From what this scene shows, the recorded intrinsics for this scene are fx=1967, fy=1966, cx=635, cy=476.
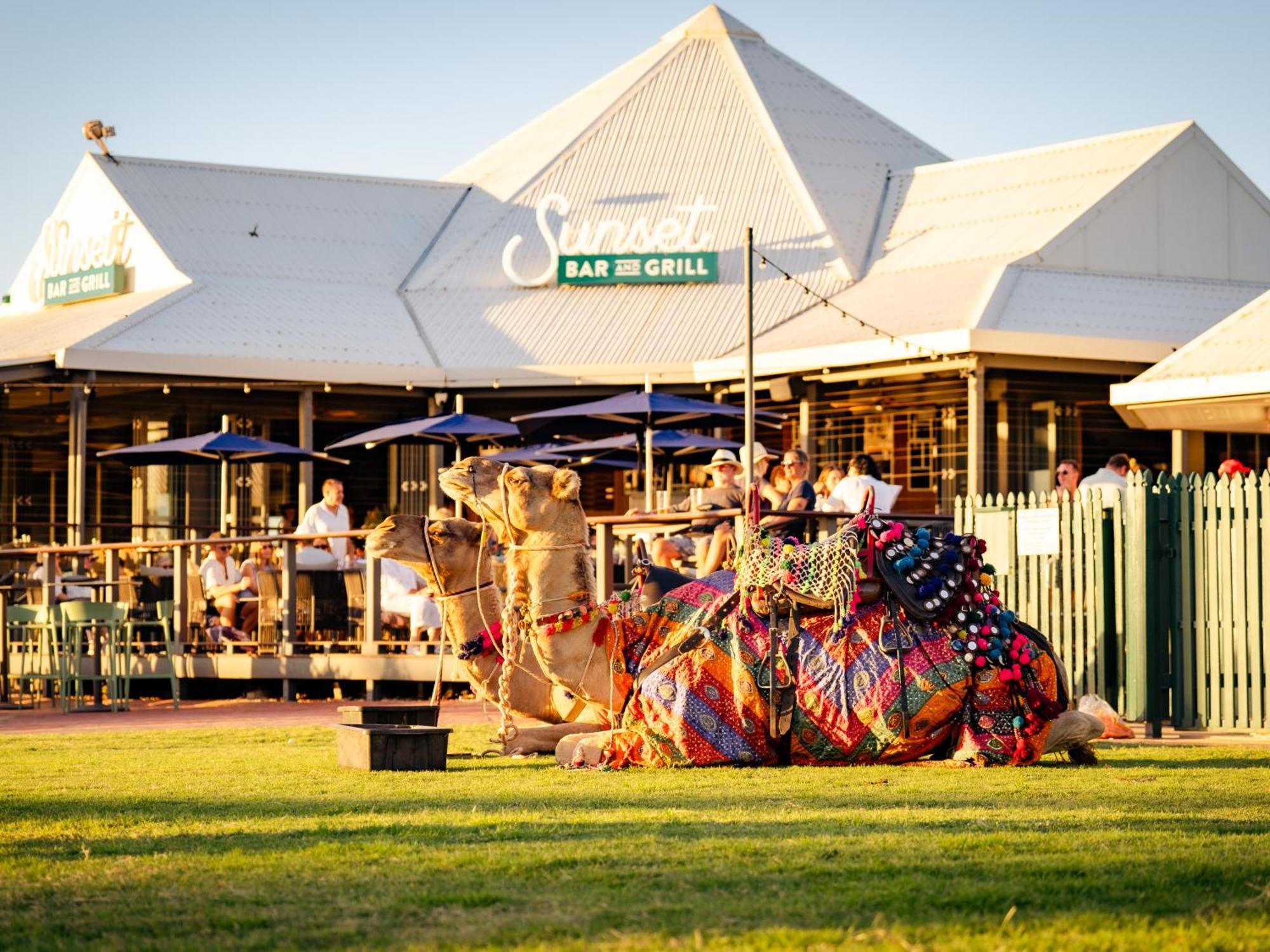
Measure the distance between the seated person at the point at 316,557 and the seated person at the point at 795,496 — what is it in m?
5.03

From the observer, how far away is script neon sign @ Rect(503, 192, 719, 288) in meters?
30.1

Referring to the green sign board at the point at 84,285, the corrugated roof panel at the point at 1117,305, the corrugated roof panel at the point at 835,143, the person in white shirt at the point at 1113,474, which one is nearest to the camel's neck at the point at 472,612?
the person in white shirt at the point at 1113,474

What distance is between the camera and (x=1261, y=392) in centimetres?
1970

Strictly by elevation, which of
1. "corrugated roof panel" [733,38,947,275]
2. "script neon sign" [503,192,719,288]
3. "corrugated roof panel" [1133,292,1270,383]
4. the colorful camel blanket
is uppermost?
"corrugated roof panel" [733,38,947,275]

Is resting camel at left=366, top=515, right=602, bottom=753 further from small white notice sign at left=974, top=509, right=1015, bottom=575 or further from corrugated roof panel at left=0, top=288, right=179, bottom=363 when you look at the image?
corrugated roof panel at left=0, top=288, right=179, bottom=363

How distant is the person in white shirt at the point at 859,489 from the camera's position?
56.9 ft

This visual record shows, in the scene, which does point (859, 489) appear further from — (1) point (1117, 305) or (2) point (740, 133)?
(2) point (740, 133)

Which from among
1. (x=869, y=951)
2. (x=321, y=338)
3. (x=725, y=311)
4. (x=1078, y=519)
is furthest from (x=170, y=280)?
(x=869, y=951)

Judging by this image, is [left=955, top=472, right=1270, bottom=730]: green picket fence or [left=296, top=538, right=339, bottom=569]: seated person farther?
[left=296, top=538, right=339, bottom=569]: seated person

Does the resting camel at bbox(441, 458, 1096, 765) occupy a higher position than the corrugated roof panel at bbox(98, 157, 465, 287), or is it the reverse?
the corrugated roof panel at bbox(98, 157, 465, 287)

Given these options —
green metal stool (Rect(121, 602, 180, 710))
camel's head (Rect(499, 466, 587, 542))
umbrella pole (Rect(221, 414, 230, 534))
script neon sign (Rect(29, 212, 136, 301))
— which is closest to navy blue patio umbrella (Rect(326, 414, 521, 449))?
umbrella pole (Rect(221, 414, 230, 534))

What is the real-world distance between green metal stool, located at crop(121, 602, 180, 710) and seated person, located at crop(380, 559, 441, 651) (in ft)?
6.61

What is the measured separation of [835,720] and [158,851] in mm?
3784

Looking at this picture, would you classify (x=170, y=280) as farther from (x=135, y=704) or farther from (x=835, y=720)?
(x=835, y=720)
